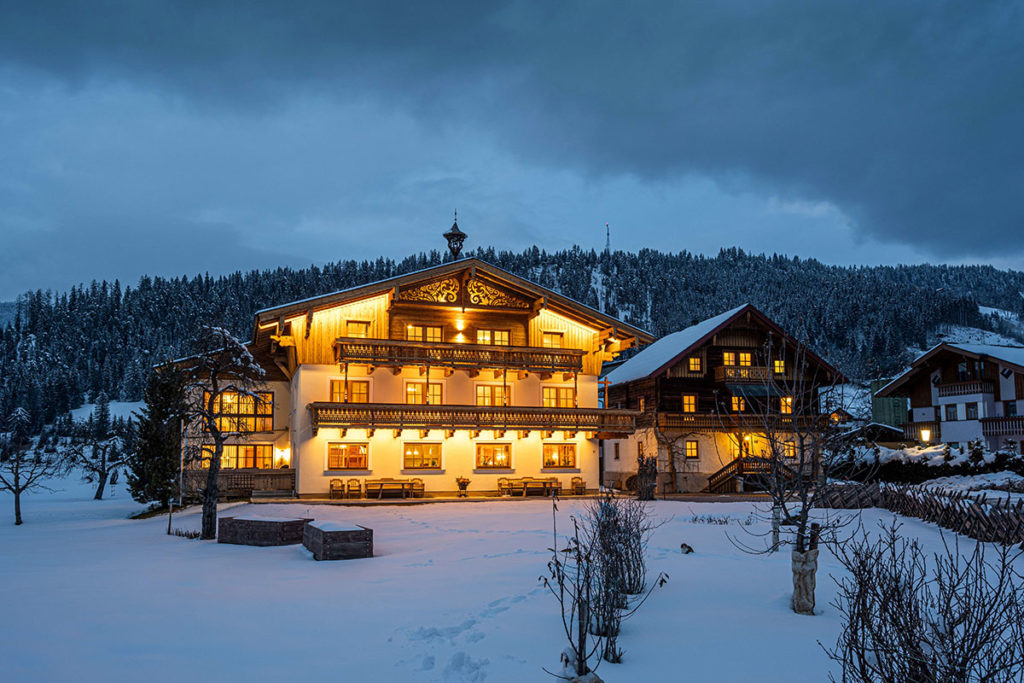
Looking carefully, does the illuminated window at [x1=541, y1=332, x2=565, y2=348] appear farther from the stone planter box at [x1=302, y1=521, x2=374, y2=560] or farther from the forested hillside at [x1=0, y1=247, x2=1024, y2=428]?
the forested hillside at [x1=0, y1=247, x2=1024, y2=428]

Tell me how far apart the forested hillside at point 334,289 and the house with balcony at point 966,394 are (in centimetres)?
7370

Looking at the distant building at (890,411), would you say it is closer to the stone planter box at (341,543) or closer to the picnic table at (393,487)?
the picnic table at (393,487)

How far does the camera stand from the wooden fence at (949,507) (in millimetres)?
17781

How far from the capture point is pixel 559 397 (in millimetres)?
38844

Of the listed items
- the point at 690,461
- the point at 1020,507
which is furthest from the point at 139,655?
the point at 690,461

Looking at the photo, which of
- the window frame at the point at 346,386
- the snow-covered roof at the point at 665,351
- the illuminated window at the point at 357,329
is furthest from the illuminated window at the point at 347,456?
the snow-covered roof at the point at 665,351

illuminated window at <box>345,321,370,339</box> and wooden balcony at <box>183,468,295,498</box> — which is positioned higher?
illuminated window at <box>345,321,370,339</box>


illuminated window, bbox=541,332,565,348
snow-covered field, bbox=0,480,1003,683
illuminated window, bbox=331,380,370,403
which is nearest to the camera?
snow-covered field, bbox=0,480,1003,683

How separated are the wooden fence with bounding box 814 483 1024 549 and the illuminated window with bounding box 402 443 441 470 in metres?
17.2

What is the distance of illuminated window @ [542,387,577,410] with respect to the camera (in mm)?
38719

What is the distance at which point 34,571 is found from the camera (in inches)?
608

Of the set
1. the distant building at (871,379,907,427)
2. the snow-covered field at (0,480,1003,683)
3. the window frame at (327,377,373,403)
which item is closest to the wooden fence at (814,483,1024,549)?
the snow-covered field at (0,480,1003,683)

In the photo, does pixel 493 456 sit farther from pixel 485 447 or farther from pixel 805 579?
pixel 805 579

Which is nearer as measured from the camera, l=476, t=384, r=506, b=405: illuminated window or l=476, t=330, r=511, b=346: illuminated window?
l=476, t=384, r=506, b=405: illuminated window
